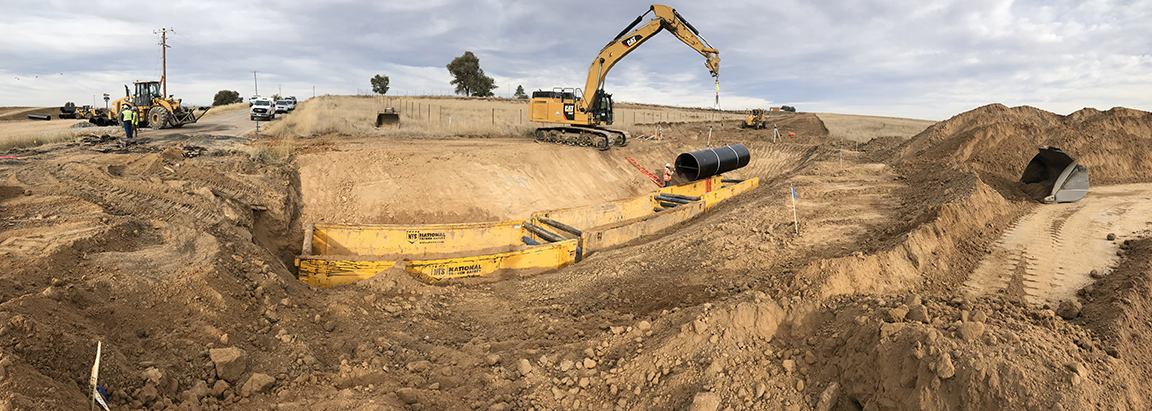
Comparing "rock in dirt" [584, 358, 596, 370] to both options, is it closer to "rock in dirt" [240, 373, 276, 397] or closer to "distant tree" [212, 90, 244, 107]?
"rock in dirt" [240, 373, 276, 397]

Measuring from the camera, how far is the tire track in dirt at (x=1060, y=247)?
562cm

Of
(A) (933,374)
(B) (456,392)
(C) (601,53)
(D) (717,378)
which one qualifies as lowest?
(B) (456,392)

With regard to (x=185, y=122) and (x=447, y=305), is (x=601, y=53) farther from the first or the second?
(x=185, y=122)

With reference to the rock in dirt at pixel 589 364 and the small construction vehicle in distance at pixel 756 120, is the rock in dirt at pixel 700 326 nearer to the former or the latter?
the rock in dirt at pixel 589 364

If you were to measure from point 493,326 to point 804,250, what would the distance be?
425cm

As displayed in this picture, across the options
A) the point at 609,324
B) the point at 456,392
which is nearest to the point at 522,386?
the point at 456,392

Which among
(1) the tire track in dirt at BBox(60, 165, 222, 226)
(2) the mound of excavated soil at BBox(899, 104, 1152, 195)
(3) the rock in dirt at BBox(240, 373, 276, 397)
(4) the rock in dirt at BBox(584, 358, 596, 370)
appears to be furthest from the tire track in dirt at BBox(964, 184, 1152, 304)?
(1) the tire track in dirt at BBox(60, 165, 222, 226)

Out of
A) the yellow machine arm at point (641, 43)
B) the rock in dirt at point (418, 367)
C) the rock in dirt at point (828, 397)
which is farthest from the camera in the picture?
the yellow machine arm at point (641, 43)

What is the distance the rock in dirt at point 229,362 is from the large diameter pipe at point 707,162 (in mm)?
11129

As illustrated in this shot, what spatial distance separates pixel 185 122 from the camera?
24453 mm

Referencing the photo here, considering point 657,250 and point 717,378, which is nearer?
point 717,378

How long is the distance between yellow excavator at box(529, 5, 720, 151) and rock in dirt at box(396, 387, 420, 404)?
48.7 ft

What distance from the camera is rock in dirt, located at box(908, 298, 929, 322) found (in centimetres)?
372

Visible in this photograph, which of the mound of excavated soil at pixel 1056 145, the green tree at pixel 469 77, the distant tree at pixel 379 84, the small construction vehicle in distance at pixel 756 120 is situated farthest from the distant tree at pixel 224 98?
the mound of excavated soil at pixel 1056 145
